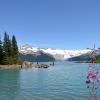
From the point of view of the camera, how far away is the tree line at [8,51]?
13975cm

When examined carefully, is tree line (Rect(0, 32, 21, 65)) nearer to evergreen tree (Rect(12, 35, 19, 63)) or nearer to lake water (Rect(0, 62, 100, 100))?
evergreen tree (Rect(12, 35, 19, 63))

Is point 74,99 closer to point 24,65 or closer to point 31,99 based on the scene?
point 31,99

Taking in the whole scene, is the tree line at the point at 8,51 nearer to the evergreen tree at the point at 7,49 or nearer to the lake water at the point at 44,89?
the evergreen tree at the point at 7,49

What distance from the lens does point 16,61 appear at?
14825 centimetres

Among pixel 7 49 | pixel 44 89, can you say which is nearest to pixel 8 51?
pixel 7 49

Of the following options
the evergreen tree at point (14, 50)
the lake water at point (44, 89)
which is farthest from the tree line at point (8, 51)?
the lake water at point (44, 89)

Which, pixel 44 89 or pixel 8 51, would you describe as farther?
pixel 8 51

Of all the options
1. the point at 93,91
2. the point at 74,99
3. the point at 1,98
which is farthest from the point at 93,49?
the point at 1,98

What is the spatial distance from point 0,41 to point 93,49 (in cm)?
13638

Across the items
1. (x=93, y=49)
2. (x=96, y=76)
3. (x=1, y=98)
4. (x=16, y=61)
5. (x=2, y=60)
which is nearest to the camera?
(x=96, y=76)

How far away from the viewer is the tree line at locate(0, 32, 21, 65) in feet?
458

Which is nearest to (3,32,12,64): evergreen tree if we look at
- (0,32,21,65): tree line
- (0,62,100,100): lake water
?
(0,32,21,65): tree line

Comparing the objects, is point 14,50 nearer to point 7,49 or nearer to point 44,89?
point 7,49

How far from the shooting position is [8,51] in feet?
479
